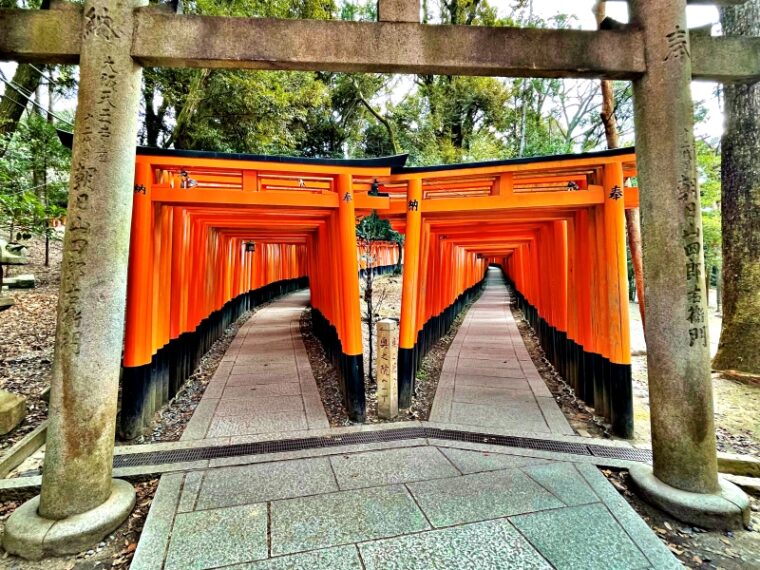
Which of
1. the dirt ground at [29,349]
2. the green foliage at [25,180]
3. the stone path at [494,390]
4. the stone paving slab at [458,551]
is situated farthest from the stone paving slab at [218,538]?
the green foliage at [25,180]

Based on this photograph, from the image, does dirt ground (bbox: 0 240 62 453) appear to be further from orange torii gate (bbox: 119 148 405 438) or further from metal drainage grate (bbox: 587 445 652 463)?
metal drainage grate (bbox: 587 445 652 463)

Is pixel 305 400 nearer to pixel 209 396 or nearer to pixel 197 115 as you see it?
pixel 209 396

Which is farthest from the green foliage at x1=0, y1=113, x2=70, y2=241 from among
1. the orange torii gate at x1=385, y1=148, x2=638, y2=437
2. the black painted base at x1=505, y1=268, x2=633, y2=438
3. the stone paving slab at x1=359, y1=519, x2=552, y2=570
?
the black painted base at x1=505, y1=268, x2=633, y2=438

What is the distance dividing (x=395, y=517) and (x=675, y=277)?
108 inches

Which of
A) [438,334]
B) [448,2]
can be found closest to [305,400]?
[438,334]

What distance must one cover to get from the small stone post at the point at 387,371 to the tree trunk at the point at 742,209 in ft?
17.2

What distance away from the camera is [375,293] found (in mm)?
16344

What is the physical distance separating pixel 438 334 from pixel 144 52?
8.00 meters

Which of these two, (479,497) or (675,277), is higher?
(675,277)

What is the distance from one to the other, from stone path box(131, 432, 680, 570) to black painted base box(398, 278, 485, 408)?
1.56 m

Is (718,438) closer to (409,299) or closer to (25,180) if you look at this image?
(409,299)

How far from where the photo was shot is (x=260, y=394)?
18.3 ft

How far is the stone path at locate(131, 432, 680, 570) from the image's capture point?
2330 millimetres

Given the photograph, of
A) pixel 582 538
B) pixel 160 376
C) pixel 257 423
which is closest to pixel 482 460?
pixel 582 538
